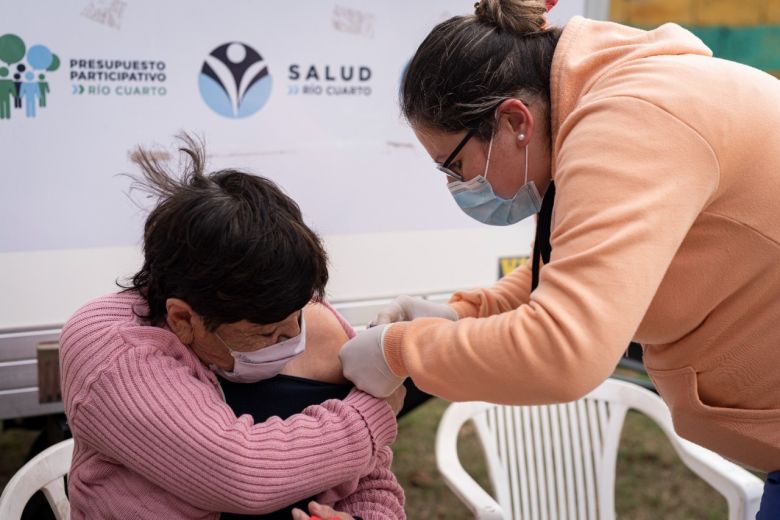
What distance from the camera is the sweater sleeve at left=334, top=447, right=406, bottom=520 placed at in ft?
6.31

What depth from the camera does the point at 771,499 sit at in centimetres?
180

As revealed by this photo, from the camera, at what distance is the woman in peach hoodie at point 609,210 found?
4.57 feet

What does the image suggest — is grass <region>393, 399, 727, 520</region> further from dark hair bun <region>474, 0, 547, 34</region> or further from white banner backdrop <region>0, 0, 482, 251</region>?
dark hair bun <region>474, 0, 547, 34</region>

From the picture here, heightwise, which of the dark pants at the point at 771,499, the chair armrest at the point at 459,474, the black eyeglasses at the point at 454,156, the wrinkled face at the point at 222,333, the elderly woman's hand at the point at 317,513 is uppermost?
the black eyeglasses at the point at 454,156

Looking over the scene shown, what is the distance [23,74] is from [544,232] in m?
1.63

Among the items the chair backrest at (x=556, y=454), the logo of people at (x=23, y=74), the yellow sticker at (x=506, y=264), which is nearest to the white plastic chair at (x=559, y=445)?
the chair backrest at (x=556, y=454)

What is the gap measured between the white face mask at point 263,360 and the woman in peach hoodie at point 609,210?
112 millimetres

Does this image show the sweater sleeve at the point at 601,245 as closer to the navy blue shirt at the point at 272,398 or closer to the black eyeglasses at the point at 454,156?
the black eyeglasses at the point at 454,156

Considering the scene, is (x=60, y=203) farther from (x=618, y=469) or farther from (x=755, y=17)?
(x=755, y=17)

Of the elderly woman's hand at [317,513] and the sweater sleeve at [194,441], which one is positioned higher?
the sweater sleeve at [194,441]

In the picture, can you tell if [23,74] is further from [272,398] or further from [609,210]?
[609,210]

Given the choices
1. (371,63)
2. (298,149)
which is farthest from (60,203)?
(371,63)

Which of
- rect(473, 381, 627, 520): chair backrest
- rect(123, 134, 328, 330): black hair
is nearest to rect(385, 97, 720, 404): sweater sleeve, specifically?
rect(123, 134, 328, 330): black hair

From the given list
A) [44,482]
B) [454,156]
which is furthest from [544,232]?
[44,482]
